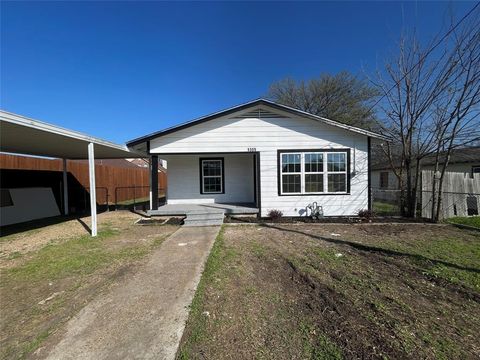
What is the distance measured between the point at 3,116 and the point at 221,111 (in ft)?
20.7

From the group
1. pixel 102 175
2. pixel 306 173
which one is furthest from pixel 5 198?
pixel 306 173

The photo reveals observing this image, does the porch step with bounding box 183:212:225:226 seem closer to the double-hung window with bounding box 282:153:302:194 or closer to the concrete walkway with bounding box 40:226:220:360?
the double-hung window with bounding box 282:153:302:194

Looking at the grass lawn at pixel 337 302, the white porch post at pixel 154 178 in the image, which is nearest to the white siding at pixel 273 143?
the white porch post at pixel 154 178

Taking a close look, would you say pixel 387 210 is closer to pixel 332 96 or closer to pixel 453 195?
pixel 453 195

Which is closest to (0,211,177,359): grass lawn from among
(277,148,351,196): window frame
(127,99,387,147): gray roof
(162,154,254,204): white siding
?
(162,154,254,204): white siding

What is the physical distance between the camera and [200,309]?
3.20 meters

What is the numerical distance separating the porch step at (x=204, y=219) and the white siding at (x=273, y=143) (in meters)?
1.82

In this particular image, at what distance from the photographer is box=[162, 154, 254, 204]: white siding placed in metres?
11.9

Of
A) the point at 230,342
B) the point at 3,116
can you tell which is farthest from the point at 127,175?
the point at 230,342

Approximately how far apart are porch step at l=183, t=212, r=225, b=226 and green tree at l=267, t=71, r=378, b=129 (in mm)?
15652

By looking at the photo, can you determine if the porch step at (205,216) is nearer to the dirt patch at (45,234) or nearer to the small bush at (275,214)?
the small bush at (275,214)

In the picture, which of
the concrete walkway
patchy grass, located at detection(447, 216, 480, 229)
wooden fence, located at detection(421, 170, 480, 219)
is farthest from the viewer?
wooden fence, located at detection(421, 170, 480, 219)

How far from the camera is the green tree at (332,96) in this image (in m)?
21.2

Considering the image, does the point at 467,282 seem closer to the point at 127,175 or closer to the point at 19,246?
the point at 19,246
